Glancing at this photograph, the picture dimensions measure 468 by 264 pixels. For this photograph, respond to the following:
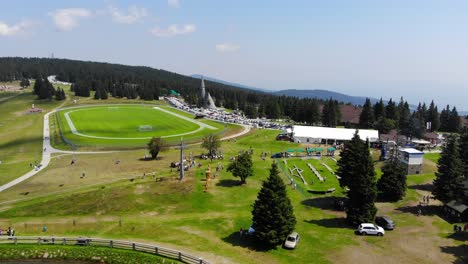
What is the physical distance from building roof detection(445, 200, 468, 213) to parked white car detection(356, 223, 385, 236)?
46.8ft

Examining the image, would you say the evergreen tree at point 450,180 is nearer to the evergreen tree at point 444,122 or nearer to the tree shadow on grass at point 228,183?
the tree shadow on grass at point 228,183

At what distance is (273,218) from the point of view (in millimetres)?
37562

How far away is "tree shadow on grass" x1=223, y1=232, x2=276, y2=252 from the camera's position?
3758 cm

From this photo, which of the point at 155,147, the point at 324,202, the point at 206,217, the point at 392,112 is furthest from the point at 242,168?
the point at 392,112

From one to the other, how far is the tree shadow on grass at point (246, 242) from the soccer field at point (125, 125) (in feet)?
219

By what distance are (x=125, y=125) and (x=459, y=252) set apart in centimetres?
11380

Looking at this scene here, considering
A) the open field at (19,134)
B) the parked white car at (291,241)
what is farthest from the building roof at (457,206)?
the open field at (19,134)

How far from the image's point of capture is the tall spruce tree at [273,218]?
37.2 m

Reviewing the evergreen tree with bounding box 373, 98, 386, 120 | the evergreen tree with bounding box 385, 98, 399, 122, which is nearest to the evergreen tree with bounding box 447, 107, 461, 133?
the evergreen tree with bounding box 385, 98, 399, 122

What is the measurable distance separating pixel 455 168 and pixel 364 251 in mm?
24218

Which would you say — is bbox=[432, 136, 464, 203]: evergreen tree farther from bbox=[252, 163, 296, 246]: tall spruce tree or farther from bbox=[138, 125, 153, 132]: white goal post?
bbox=[138, 125, 153, 132]: white goal post

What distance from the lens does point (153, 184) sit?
59.8 metres

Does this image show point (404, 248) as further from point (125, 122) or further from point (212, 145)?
point (125, 122)

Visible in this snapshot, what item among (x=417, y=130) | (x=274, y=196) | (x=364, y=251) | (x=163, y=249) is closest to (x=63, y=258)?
(x=163, y=249)
